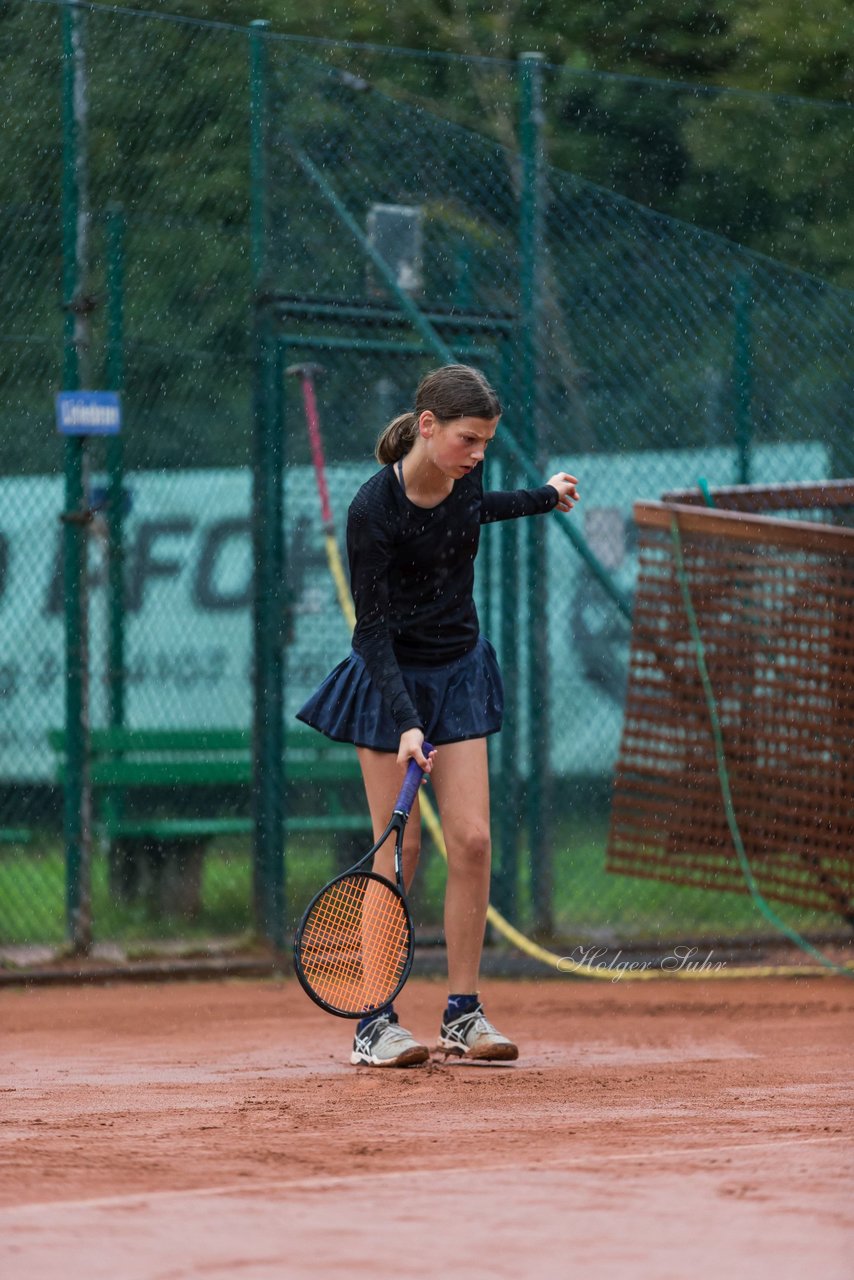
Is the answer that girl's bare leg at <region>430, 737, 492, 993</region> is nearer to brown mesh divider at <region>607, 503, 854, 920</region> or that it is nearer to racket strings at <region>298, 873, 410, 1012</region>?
racket strings at <region>298, 873, 410, 1012</region>

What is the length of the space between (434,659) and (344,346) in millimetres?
2651

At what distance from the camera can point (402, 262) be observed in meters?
7.45

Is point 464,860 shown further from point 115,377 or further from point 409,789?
point 115,377

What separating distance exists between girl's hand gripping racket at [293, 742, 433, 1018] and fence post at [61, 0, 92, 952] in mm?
2370

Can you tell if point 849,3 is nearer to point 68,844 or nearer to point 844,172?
point 844,172

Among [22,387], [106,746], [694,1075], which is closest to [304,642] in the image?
[106,746]

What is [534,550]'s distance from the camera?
751 cm

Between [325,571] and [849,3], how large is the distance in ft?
16.4

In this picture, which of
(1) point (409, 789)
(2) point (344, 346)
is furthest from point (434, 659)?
(2) point (344, 346)

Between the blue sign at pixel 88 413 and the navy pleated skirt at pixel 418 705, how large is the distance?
2255mm

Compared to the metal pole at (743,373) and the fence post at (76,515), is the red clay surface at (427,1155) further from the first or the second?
the metal pole at (743,373)

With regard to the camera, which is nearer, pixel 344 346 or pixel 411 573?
pixel 411 573

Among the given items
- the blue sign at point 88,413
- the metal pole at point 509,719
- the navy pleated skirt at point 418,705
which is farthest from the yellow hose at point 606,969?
the navy pleated skirt at point 418,705

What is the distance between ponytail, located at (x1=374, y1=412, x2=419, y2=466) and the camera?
493cm
